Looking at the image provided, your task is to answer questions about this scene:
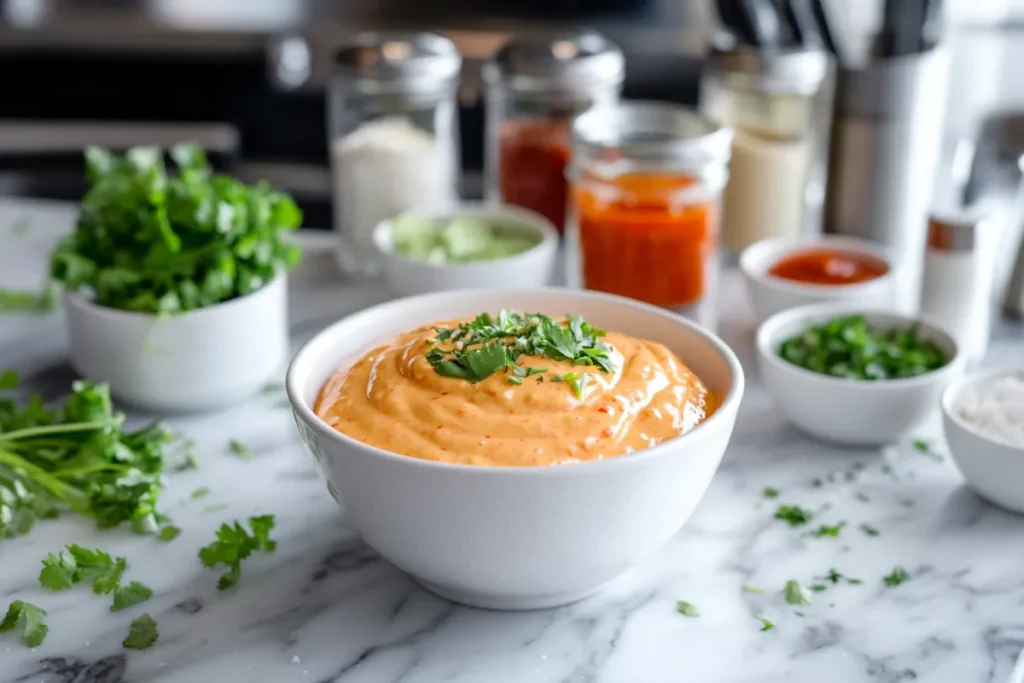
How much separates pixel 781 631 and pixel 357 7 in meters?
2.60

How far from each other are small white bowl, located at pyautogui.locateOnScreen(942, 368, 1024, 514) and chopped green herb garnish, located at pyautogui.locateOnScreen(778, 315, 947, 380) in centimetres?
11

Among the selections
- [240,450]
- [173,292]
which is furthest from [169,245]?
[240,450]

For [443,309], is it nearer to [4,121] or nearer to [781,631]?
[781,631]

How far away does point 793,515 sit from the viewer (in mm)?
1358

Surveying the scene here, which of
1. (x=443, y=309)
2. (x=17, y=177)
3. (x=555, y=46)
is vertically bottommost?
(x=17, y=177)

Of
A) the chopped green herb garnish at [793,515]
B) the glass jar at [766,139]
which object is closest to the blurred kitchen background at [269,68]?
the glass jar at [766,139]

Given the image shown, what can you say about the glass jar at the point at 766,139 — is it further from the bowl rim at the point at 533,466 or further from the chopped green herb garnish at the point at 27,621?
the chopped green herb garnish at the point at 27,621

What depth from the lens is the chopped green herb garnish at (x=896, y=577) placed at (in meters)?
1.24

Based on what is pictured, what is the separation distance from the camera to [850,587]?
1.24 meters

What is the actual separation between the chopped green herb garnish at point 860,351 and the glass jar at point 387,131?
672 mm

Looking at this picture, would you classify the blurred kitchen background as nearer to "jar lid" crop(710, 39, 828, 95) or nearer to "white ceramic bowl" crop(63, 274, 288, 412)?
"jar lid" crop(710, 39, 828, 95)

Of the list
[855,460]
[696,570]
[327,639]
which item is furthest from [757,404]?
[327,639]

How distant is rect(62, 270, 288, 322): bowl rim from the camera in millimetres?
1484

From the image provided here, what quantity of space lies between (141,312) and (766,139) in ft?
3.33
